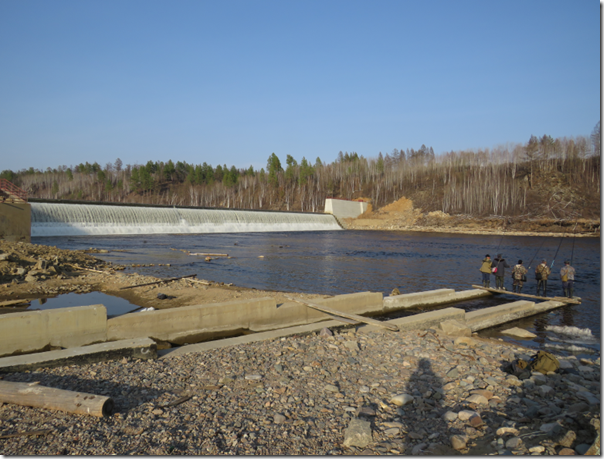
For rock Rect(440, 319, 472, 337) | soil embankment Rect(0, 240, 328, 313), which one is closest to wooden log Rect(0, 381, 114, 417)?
soil embankment Rect(0, 240, 328, 313)

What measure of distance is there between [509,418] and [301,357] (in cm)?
345

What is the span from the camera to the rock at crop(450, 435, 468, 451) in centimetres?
430

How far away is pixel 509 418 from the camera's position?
5.02 meters

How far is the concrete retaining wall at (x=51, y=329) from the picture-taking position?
704cm

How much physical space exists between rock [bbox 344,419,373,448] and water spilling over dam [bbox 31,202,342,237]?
40529 mm

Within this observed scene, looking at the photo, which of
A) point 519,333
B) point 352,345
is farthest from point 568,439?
point 519,333

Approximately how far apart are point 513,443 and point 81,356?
6.34 metres

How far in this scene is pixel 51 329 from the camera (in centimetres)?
743

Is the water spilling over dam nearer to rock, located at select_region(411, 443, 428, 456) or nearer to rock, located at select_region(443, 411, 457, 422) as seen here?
rock, located at select_region(443, 411, 457, 422)

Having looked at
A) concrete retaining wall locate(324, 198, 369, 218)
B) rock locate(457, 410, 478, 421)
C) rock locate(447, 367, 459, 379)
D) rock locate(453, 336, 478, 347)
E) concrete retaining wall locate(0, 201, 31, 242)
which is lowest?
rock locate(453, 336, 478, 347)

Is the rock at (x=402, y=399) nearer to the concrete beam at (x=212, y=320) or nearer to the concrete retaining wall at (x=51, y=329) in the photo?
the concrete beam at (x=212, y=320)

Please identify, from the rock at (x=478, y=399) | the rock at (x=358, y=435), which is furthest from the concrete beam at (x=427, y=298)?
the rock at (x=358, y=435)

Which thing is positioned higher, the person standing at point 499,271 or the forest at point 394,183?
the forest at point 394,183

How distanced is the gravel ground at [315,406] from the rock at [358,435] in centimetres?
1
